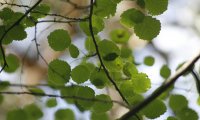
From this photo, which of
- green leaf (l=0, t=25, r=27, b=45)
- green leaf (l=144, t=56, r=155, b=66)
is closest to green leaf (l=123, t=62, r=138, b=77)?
green leaf (l=0, t=25, r=27, b=45)

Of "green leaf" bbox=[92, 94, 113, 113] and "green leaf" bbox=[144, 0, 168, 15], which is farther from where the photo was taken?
"green leaf" bbox=[92, 94, 113, 113]

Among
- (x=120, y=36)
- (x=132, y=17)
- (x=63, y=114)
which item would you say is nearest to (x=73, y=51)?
(x=132, y=17)

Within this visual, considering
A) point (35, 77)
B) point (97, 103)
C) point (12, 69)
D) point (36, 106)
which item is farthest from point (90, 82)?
point (35, 77)

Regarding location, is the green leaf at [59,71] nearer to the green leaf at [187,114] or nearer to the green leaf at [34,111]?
the green leaf at [187,114]

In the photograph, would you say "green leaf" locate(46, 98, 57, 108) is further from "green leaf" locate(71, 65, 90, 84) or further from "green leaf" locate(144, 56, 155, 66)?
"green leaf" locate(71, 65, 90, 84)

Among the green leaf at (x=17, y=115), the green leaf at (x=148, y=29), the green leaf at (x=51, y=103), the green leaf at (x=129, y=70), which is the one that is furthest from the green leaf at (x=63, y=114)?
the green leaf at (x=148, y=29)

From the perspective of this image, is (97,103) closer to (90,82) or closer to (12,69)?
(90,82)

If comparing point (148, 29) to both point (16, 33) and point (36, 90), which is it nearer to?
point (16, 33)
